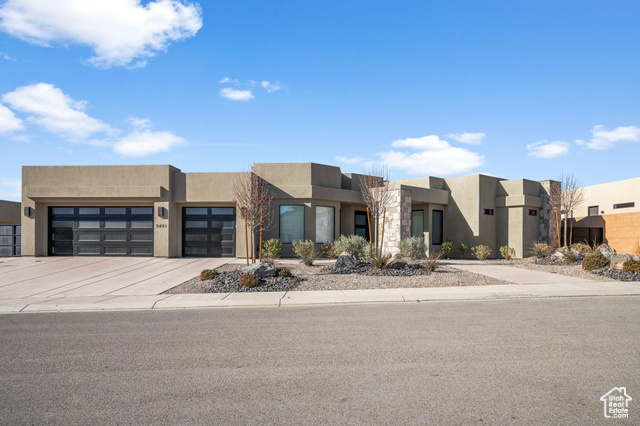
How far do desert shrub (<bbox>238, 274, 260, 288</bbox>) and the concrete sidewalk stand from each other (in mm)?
796

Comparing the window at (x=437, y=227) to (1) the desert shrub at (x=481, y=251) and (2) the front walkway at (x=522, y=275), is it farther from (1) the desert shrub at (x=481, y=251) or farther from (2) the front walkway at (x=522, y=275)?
(2) the front walkway at (x=522, y=275)

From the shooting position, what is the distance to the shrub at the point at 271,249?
60.1 ft

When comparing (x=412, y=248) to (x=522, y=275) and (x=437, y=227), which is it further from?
(x=522, y=275)

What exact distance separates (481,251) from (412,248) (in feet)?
13.4

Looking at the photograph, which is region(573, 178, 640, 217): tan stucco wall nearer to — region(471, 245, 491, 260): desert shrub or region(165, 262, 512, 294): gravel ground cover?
region(471, 245, 491, 260): desert shrub

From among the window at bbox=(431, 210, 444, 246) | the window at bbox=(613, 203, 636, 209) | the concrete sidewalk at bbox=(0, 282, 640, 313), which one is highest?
the window at bbox=(613, 203, 636, 209)

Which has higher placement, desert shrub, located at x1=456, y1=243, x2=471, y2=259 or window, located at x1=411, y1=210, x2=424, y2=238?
window, located at x1=411, y1=210, x2=424, y2=238

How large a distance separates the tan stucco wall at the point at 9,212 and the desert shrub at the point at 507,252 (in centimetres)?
2932

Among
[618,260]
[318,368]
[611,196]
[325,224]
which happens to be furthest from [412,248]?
[611,196]

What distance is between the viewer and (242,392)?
4441 millimetres

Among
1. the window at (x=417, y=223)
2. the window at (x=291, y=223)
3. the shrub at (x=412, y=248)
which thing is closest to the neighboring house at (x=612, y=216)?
the window at (x=417, y=223)

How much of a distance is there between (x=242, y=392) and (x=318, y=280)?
8701 millimetres

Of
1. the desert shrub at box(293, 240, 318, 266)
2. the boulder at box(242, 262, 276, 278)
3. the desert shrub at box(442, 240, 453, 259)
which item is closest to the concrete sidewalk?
the boulder at box(242, 262, 276, 278)

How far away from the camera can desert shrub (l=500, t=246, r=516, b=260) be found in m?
21.3
